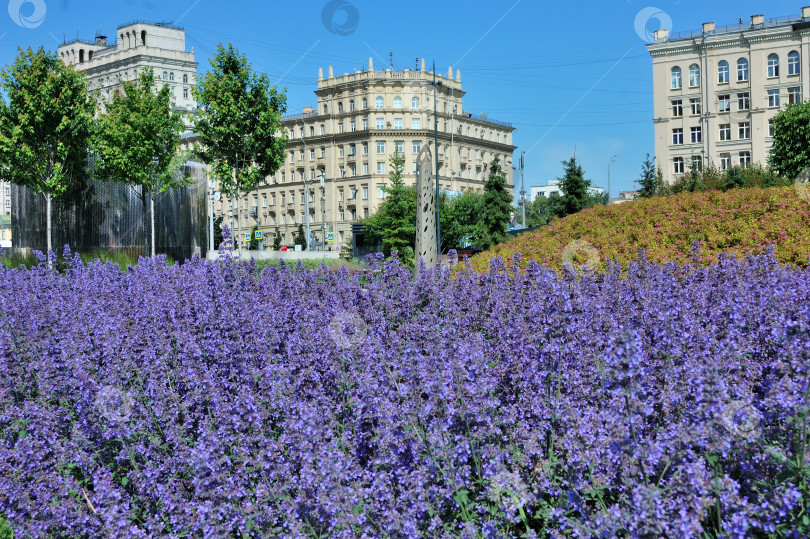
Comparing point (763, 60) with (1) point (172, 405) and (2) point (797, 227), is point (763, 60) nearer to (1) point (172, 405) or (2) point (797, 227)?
(2) point (797, 227)

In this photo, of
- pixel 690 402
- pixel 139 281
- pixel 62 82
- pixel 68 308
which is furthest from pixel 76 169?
pixel 690 402

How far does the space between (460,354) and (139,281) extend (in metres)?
6.84

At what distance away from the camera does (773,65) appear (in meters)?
63.7

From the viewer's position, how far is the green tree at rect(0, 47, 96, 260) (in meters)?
26.2

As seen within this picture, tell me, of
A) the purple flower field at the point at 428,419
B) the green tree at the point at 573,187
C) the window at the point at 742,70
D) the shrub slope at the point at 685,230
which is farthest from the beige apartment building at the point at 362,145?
the purple flower field at the point at 428,419

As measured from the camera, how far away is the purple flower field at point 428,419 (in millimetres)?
2896

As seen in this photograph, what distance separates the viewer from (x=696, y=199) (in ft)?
A: 48.7

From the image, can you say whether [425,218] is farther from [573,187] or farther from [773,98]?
[773,98]

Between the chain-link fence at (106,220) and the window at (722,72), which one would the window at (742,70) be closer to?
the window at (722,72)

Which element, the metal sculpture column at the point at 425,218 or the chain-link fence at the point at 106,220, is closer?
the metal sculpture column at the point at 425,218

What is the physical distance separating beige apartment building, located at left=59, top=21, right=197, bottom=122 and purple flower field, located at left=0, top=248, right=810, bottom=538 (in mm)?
133090

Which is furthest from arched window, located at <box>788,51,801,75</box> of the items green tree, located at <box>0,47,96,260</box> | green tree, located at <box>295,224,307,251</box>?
green tree, located at <box>0,47,96,260</box>

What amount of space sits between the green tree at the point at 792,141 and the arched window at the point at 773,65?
66.0 feet

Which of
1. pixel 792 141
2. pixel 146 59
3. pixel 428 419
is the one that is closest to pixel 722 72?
pixel 792 141
